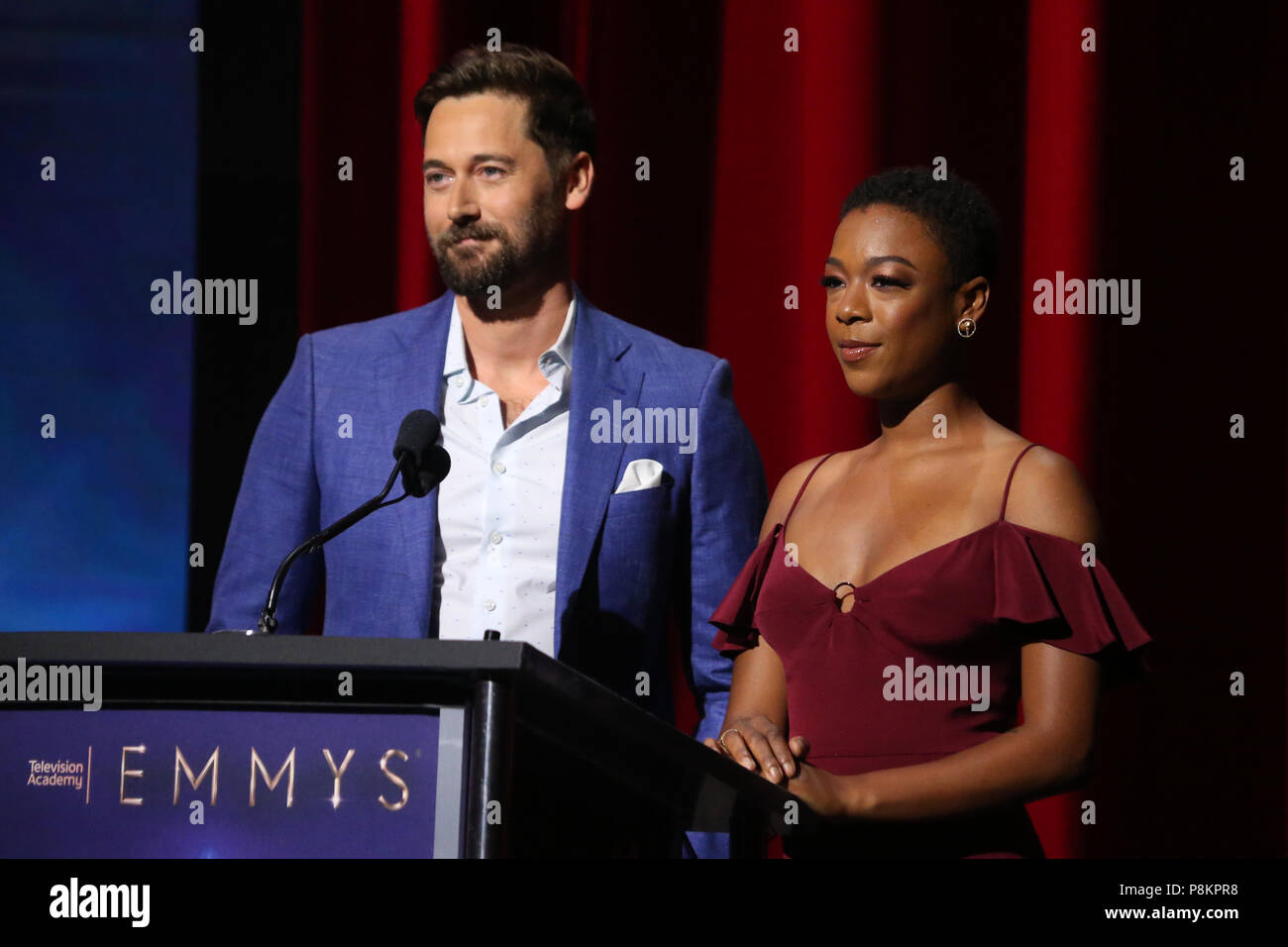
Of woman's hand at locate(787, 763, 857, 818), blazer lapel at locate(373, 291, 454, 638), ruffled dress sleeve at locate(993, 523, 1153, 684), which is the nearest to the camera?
woman's hand at locate(787, 763, 857, 818)

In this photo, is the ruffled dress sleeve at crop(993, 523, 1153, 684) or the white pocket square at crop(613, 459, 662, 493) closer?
the ruffled dress sleeve at crop(993, 523, 1153, 684)

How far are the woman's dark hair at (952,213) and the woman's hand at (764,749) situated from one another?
61cm

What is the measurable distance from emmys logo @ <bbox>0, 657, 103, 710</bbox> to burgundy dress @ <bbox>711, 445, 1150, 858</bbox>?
801 mm

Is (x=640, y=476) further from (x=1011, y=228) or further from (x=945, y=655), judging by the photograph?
(x=1011, y=228)

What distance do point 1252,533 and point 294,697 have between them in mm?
1765

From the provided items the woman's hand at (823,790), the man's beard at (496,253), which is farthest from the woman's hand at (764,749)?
the man's beard at (496,253)

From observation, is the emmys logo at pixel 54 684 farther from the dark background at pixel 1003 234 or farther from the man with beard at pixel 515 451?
the dark background at pixel 1003 234

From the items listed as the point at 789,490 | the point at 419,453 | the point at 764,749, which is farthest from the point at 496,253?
the point at 764,749

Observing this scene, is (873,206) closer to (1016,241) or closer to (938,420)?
(938,420)

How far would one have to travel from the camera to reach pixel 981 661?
67.5 inches

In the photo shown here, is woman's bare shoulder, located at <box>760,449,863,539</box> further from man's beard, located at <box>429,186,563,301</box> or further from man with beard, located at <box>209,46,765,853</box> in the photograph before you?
man's beard, located at <box>429,186,563,301</box>

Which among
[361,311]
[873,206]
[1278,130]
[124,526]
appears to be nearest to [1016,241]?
[1278,130]

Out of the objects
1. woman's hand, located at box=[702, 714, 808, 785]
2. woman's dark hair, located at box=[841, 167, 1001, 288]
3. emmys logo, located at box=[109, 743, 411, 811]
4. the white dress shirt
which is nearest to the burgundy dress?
woman's hand, located at box=[702, 714, 808, 785]

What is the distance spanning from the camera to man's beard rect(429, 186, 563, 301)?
2236 millimetres
